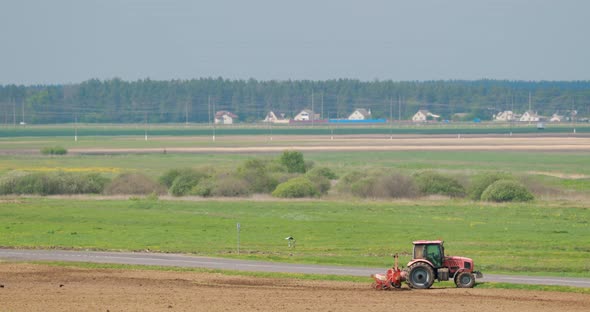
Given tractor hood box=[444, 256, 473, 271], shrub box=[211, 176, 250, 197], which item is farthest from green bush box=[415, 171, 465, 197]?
tractor hood box=[444, 256, 473, 271]

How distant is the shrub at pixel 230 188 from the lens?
8612 cm

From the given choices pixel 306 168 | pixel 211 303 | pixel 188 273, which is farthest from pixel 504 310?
pixel 306 168

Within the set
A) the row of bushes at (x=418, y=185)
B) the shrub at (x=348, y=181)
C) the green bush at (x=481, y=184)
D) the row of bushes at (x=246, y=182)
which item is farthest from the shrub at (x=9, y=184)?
the green bush at (x=481, y=184)

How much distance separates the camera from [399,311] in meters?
32.1

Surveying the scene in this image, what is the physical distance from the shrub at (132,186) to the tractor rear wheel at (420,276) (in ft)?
180

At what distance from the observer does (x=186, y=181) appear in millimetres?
89438

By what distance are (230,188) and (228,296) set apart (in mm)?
50995

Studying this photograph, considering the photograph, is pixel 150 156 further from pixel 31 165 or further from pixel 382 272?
pixel 382 272

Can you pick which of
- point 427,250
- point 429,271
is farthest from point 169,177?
point 429,271

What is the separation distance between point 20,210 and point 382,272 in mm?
36999

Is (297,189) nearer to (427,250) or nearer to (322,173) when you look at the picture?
(322,173)

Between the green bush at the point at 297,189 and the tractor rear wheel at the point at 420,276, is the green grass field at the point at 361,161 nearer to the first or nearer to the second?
the green bush at the point at 297,189

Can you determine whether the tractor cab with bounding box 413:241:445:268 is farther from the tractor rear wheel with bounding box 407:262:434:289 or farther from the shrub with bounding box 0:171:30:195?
the shrub with bounding box 0:171:30:195

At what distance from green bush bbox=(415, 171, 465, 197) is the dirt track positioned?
47516 millimetres
